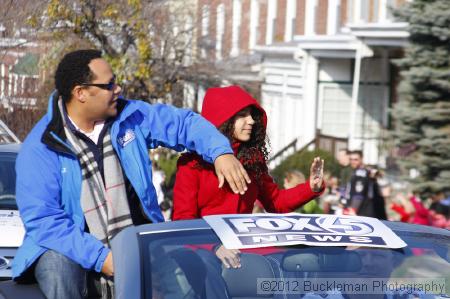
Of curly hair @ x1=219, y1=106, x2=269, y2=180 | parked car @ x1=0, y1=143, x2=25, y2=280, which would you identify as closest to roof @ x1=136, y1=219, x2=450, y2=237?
curly hair @ x1=219, y1=106, x2=269, y2=180

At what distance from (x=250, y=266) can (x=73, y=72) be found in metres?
1.34

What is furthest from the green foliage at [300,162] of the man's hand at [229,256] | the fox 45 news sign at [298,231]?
the man's hand at [229,256]

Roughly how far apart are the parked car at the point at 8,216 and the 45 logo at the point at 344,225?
134 inches

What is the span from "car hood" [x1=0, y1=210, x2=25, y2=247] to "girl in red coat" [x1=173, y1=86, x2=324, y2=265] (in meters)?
2.52

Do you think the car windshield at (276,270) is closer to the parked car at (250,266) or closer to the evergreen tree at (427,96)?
the parked car at (250,266)

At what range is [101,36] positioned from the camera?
16312 millimetres

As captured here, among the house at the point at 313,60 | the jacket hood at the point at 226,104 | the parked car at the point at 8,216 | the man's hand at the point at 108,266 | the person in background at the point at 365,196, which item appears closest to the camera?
the man's hand at the point at 108,266

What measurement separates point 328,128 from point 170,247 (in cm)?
2135

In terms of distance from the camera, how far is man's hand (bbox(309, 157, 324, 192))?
5.57 metres

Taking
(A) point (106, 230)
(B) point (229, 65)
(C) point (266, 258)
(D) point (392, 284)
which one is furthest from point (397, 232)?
(B) point (229, 65)

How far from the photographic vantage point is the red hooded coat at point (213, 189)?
560cm

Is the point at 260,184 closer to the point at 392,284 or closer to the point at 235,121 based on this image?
the point at 235,121

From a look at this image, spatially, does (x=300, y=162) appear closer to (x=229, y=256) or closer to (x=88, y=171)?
(x=88, y=171)

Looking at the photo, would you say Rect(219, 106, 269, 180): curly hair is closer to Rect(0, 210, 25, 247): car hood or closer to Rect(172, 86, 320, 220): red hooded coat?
Rect(172, 86, 320, 220): red hooded coat
